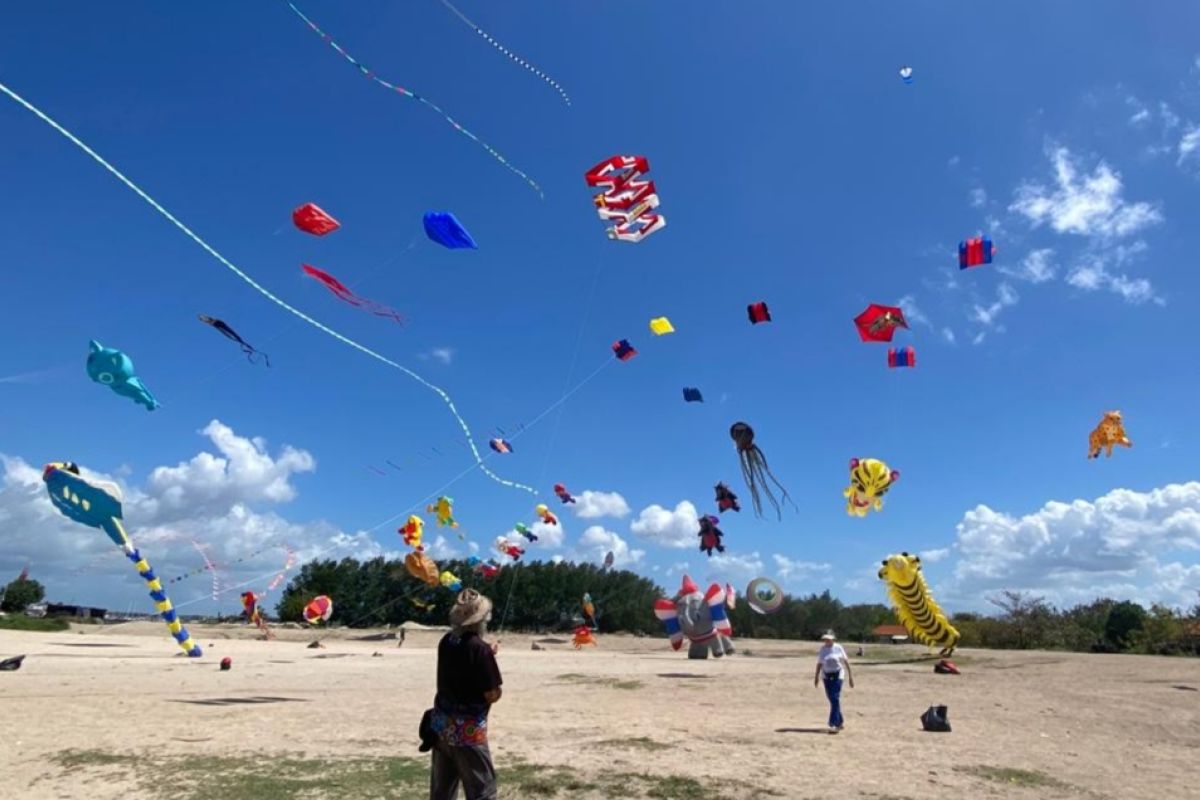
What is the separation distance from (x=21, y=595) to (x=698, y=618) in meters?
61.3

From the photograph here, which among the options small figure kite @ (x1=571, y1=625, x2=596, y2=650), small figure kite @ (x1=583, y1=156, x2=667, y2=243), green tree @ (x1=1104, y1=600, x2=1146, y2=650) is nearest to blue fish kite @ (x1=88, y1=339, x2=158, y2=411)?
small figure kite @ (x1=583, y1=156, x2=667, y2=243)

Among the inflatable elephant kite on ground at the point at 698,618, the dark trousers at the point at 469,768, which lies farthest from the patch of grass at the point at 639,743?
the inflatable elephant kite on ground at the point at 698,618

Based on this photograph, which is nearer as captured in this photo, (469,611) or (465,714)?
(465,714)

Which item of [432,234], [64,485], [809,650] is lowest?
[809,650]

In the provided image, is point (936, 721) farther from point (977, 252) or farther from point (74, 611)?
point (74, 611)

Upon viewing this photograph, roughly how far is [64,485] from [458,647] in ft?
70.0

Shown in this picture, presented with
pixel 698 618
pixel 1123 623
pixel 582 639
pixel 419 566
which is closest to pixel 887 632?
pixel 1123 623

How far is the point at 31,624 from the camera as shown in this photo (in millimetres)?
44031

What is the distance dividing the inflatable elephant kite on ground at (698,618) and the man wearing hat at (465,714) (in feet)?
94.6

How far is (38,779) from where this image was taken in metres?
7.64

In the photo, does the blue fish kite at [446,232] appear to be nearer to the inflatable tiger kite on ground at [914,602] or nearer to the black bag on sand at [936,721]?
the black bag on sand at [936,721]

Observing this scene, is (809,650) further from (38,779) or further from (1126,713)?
(38,779)

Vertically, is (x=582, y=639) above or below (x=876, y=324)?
below

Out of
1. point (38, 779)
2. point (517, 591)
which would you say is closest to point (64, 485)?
point (38, 779)
